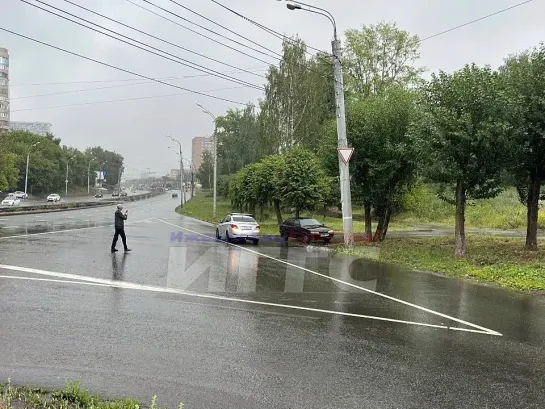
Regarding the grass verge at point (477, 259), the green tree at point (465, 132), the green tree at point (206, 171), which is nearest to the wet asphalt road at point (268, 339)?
the grass verge at point (477, 259)

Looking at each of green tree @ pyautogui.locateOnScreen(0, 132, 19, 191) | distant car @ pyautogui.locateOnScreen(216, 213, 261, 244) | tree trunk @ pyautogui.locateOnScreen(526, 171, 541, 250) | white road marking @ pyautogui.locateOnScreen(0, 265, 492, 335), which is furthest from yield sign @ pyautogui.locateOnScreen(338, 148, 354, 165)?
green tree @ pyautogui.locateOnScreen(0, 132, 19, 191)

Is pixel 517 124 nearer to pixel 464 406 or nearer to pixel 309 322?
pixel 309 322

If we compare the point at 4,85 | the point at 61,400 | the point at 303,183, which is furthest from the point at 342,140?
the point at 4,85

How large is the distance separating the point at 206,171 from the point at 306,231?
107671 millimetres

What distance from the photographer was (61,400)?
452 cm

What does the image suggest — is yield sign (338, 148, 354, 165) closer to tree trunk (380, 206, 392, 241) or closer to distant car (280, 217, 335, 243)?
tree trunk (380, 206, 392, 241)

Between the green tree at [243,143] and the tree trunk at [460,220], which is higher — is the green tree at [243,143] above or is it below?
above

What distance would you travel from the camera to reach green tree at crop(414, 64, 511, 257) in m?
15.6

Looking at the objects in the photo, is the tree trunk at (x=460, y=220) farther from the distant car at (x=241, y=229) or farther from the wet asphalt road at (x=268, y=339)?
the distant car at (x=241, y=229)

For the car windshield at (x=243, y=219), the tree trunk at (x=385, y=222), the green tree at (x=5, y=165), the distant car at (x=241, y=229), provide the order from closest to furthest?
1. the tree trunk at (x=385, y=222)
2. the distant car at (x=241, y=229)
3. the car windshield at (x=243, y=219)
4. the green tree at (x=5, y=165)

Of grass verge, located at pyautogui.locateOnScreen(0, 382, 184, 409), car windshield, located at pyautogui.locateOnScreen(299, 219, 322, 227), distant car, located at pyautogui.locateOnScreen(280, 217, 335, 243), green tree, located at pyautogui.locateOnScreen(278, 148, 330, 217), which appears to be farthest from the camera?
green tree, located at pyautogui.locateOnScreen(278, 148, 330, 217)

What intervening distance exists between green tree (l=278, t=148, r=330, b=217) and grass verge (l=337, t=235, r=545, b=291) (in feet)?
32.4

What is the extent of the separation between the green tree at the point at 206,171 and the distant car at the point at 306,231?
9542 cm

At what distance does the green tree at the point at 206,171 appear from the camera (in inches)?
5000
